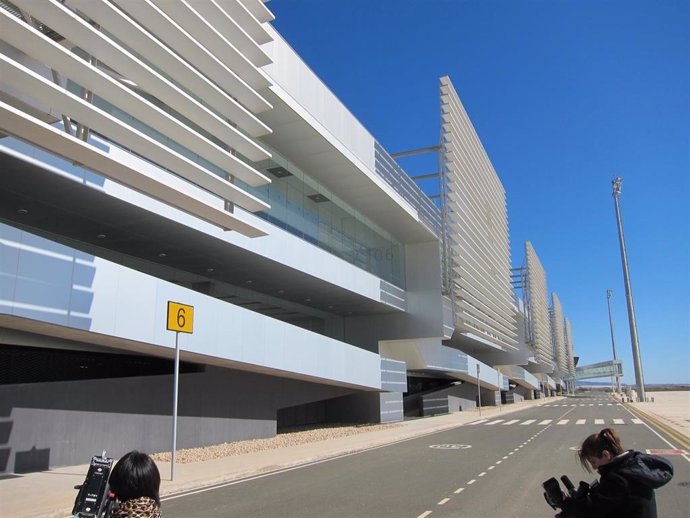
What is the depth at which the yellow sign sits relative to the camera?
470 inches

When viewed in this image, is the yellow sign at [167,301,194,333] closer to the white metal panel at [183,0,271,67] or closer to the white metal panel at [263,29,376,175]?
the white metal panel at [183,0,271,67]

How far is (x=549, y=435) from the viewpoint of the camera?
68.0ft

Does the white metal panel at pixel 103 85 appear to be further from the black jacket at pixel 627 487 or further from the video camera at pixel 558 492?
the black jacket at pixel 627 487

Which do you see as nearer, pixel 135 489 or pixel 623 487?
pixel 623 487

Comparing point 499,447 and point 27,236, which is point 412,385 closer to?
point 499,447

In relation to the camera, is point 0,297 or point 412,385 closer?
point 0,297

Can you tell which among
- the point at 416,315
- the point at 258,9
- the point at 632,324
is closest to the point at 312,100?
the point at 258,9

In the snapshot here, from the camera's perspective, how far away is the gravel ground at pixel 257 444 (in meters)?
14.9

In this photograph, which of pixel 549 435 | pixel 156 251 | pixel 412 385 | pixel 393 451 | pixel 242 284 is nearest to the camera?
pixel 393 451

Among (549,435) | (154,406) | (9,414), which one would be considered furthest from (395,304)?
(9,414)

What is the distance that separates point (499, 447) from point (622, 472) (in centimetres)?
1541

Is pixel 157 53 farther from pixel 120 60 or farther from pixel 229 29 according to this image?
pixel 229 29

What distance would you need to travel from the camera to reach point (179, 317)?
12.2 metres

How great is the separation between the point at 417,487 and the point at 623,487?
8064 mm
